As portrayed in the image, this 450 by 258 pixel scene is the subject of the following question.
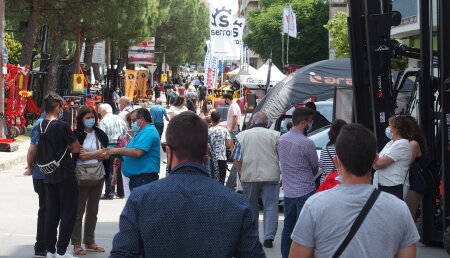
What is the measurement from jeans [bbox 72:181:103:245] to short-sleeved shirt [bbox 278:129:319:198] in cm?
209

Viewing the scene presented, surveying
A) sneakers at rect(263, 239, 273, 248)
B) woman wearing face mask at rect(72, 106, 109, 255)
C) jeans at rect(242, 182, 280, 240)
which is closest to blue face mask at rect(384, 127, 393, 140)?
jeans at rect(242, 182, 280, 240)

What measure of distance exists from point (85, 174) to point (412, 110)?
13.4 feet

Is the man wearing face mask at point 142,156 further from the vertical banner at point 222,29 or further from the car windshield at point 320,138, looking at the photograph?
the vertical banner at point 222,29

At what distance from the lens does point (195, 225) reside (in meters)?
3.68

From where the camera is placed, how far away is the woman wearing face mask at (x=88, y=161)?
30.8 feet

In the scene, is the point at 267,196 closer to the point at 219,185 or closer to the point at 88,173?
the point at 88,173

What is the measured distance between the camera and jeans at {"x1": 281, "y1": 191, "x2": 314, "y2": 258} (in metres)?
9.07

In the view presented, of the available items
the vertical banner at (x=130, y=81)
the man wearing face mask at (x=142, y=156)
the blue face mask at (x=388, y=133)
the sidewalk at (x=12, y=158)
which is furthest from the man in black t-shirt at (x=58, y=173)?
the vertical banner at (x=130, y=81)

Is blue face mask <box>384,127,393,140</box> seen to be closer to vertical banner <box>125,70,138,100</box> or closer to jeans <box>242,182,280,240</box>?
jeans <box>242,182,280,240</box>

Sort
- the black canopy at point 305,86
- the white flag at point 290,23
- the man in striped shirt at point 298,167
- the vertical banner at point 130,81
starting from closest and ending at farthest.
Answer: the man in striped shirt at point 298,167 → the black canopy at point 305,86 → the vertical banner at point 130,81 → the white flag at point 290,23

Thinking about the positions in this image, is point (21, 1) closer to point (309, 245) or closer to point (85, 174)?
point (85, 174)

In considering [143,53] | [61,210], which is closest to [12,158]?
[61,210]

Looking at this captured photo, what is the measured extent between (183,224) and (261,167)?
21.9 ft

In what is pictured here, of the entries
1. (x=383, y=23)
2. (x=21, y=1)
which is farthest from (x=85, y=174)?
(x=21, y=1)
